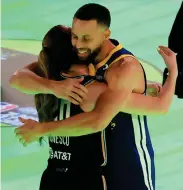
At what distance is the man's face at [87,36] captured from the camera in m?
A: 3.34

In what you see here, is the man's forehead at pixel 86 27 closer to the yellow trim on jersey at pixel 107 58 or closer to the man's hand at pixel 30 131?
the yellow trim on jersey at pixel 107 58

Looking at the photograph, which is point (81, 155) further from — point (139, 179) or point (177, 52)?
point (177, 52)

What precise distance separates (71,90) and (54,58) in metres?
0.22

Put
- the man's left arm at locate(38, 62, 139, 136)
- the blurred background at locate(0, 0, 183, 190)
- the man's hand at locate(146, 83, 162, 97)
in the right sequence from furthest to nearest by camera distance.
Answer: the blurred background at locate(0, 0, 183, 190) < the man's hand at locate(146, 83, 162, 97) < the man's left arm at locate(38, 62, 139, 136)

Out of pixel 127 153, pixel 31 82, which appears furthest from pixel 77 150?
pixel 31 82

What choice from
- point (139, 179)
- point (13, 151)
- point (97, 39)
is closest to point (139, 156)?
point (139, 179)

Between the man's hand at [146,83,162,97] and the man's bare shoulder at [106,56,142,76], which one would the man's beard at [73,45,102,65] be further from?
the man's hand at [146,83,162,97]

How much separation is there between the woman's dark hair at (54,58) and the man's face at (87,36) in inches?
3.5

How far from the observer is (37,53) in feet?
25.8

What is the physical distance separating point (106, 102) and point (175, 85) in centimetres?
64

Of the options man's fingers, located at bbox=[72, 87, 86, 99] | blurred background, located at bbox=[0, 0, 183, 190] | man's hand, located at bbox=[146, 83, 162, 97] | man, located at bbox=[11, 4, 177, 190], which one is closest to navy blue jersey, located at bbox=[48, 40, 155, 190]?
man, located at bbox=[11, 4, 177, 190]

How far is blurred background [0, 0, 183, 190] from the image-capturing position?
5.85m

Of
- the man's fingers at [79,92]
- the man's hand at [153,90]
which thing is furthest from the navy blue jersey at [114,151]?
the man's hand at [153,90]

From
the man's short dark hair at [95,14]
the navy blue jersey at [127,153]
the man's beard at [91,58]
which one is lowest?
the navy blue jersey at [127,153]
